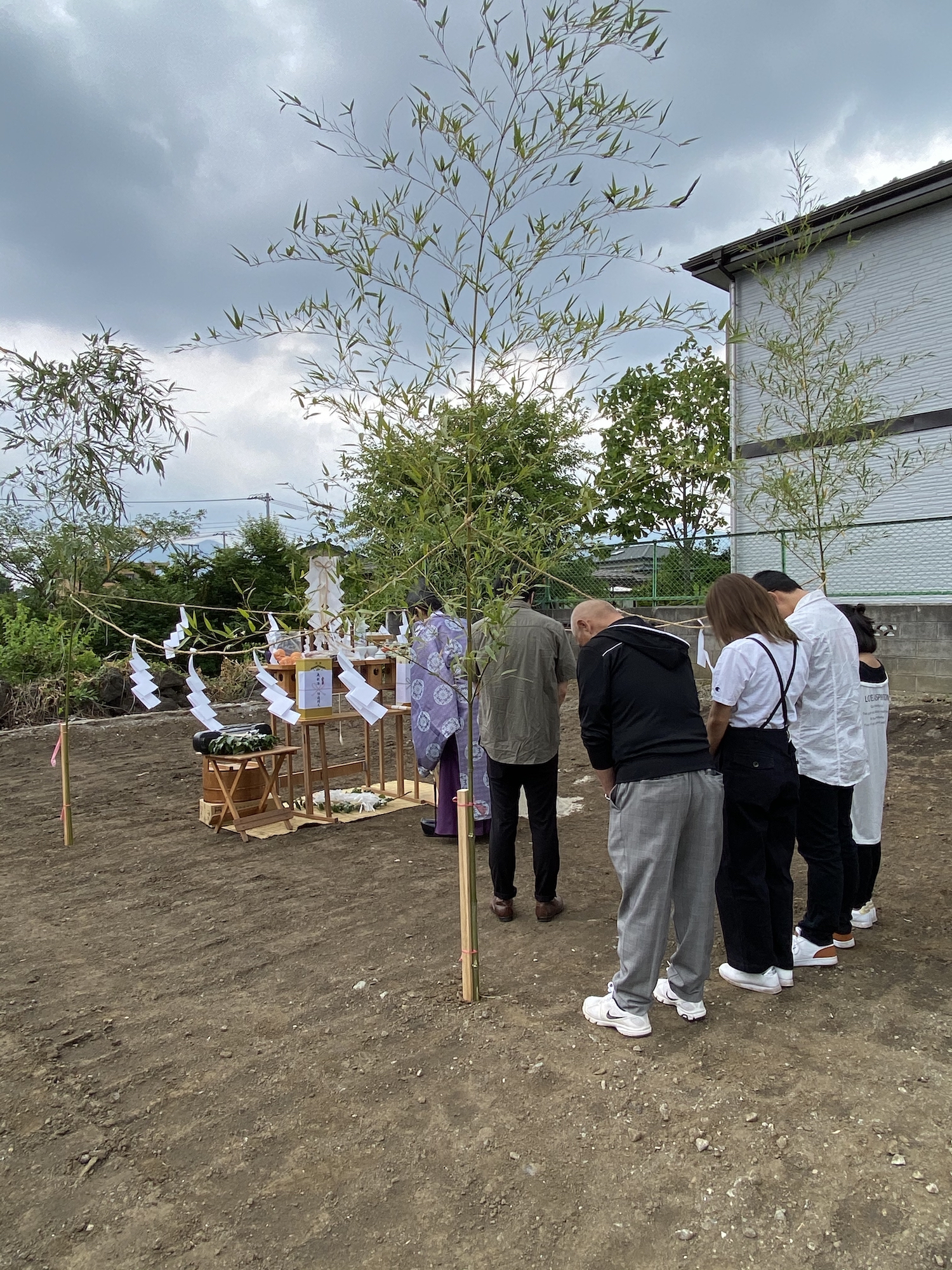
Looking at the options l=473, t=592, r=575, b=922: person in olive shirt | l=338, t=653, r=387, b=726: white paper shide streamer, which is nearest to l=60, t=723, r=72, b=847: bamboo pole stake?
l=338, t=653, r=387, b=726: white paper shide streamer

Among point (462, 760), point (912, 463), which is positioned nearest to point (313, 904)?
point (462, 760)

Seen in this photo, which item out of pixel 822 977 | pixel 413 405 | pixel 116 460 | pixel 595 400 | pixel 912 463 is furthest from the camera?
pixel 912 463

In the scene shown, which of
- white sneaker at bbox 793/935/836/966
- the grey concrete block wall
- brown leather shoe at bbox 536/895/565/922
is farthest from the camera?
the grey concrete block wall

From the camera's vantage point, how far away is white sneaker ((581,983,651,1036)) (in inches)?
111

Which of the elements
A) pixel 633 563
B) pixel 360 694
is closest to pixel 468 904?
pixel 360 694

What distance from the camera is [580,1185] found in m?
2.15

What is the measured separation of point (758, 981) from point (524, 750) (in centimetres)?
140

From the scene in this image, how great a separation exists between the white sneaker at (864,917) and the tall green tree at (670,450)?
218 cm

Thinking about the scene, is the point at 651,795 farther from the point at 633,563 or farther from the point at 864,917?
the point at 633,563

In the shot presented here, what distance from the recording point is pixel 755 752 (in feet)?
9.46

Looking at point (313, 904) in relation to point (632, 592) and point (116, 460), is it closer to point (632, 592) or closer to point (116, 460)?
point (116, 460)

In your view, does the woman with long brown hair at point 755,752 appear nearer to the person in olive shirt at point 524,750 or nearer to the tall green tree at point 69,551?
the person in olive shirt at point 524,750

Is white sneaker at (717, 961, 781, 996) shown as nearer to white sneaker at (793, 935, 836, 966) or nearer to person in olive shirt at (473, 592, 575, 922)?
white sneaker at (793, 935, 836, 966)

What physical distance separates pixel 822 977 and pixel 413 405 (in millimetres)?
2802
